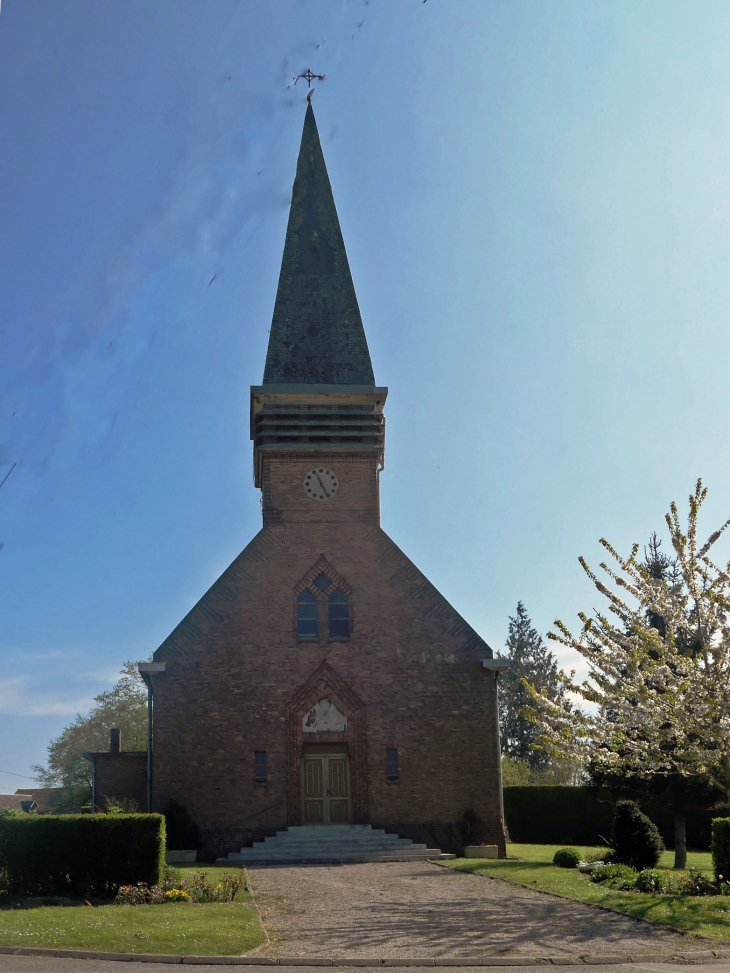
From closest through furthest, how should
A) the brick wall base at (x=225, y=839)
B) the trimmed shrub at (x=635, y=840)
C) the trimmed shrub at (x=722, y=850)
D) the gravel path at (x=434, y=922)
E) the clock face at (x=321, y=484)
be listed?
1. the gravel path at (x=434, y=922)
2. the trimmed shrub at (x=722, y=850)
3. the trimmed shrub at (x=635, y=840)
4. the brick wall base at (x=225, y=839)
5. the clock face at (x=321, y=484)

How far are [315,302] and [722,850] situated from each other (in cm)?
2186

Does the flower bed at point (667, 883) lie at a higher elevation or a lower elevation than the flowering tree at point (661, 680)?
lower

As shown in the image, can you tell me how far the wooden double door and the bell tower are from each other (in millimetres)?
7353

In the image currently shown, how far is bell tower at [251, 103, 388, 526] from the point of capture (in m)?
29.3

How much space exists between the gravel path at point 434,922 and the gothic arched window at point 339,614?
9.76 meters

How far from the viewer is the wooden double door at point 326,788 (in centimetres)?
2611

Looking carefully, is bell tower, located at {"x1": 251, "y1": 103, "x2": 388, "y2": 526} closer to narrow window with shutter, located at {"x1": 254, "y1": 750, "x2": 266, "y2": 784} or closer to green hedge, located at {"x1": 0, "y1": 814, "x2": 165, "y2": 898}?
narrow window with shutter, located at {"x1": 254, "y1": 750, "x2": 266, "y2": 784}

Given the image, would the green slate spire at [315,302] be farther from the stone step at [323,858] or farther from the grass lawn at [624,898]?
the grass lawn at [624,898]

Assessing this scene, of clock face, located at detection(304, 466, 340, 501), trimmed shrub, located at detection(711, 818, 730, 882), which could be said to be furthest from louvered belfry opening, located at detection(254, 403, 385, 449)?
trimmed shrub, located at detection(711, 818, 730, 882)

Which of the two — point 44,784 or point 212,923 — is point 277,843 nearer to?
point 212,923

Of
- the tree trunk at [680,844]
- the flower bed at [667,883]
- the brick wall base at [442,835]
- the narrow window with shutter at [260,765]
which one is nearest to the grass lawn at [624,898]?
the flower bed at [667,883]

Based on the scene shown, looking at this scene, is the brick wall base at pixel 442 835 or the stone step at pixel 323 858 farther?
the brick wall base at pixel 442 835

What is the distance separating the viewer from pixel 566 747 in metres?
17.4

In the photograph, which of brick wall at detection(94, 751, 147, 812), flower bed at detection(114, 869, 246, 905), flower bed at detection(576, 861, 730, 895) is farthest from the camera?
brick wall at detection(94, 751, 147, 812)
